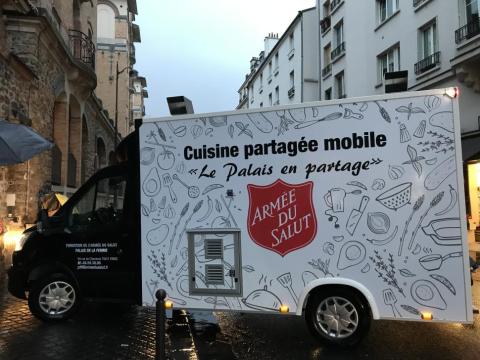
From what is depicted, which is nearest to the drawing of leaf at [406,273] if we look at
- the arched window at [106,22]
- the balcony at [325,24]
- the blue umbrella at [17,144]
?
the blue umbrella at [17,144]

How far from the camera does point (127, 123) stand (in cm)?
5184

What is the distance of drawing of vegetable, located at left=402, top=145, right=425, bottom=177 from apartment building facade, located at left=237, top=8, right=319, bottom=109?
28.0m

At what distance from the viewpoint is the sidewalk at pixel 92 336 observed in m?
5.33

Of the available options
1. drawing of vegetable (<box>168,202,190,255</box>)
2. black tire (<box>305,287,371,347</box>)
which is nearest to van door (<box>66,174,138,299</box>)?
drawing of vegetable (<box>168,202,190,255</box>)

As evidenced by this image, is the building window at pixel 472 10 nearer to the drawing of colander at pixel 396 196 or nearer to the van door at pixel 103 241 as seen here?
the drawing of colander at pixel 396 196

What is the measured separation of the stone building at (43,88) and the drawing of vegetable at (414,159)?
23.4 ft

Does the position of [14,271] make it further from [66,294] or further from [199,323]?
[199,323]

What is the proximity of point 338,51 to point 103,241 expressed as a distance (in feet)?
74.7

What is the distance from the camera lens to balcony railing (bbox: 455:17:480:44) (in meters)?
14.1

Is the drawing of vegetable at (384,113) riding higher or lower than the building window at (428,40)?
lower

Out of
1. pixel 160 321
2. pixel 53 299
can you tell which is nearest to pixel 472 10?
pixel 53 299

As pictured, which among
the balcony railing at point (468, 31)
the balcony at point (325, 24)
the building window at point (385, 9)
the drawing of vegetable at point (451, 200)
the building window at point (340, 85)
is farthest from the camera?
the balcony at point (325, 24)

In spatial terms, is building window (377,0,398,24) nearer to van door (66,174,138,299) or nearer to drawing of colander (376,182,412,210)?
drawing of colander (376,182,412,210)

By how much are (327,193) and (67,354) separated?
329 cm
